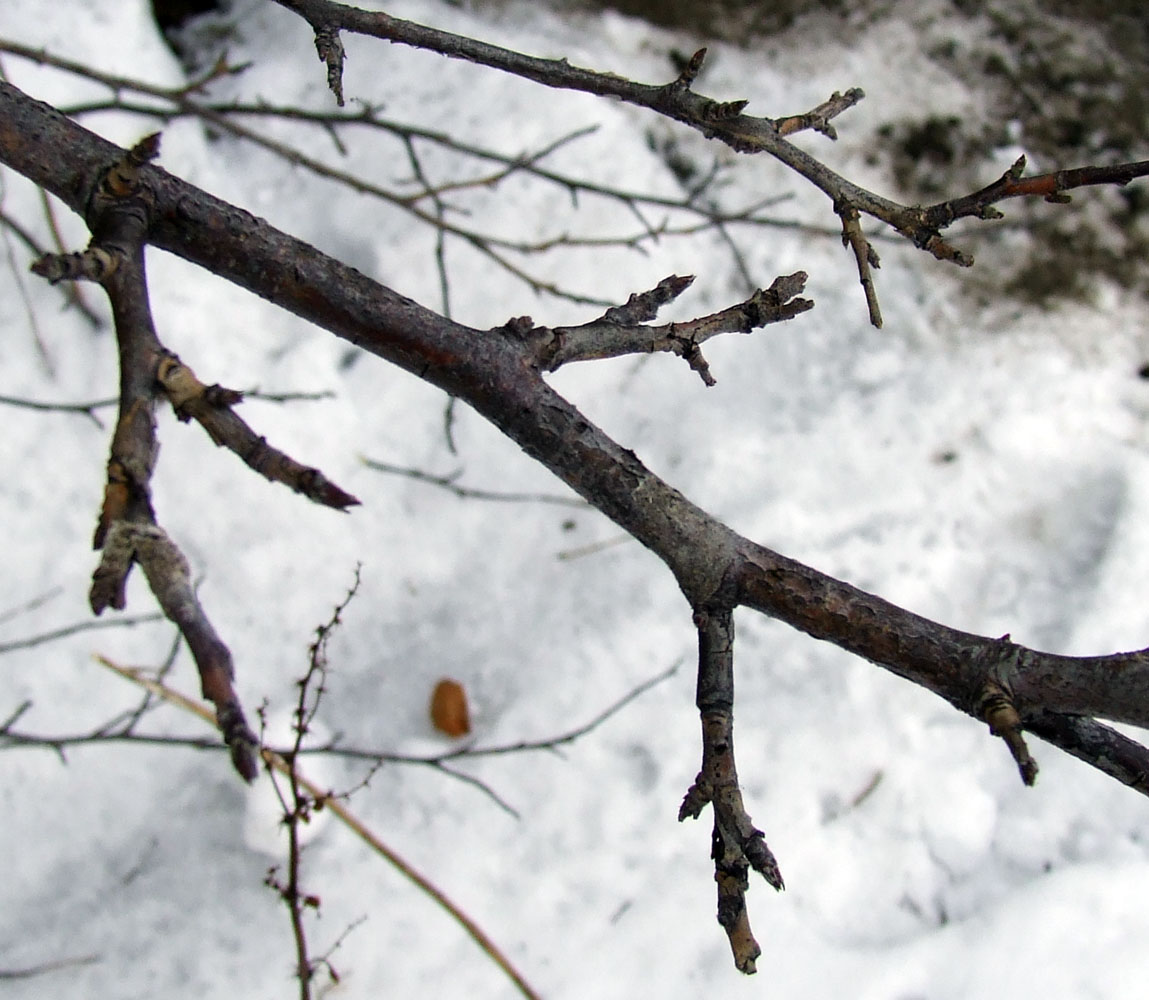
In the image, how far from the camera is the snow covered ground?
186 cm

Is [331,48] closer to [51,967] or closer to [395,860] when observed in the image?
[395,860]

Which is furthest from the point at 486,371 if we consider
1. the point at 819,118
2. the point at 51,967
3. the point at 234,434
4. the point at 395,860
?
the point at 51,967

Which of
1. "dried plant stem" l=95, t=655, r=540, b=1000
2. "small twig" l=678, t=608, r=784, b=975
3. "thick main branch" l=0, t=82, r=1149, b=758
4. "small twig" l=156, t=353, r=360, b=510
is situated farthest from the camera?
"dried plant stem" l=95, t=655, r=540, b=1000

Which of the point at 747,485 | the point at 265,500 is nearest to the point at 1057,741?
the point at 747,485

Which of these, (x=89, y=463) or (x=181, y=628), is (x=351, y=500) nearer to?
(x=181, y=628)

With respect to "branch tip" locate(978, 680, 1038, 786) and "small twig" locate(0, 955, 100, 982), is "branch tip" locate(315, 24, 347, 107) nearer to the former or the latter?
"branch tip" locate(978, 680, 1038, 786)

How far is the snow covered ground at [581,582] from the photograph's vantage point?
73.3 inches

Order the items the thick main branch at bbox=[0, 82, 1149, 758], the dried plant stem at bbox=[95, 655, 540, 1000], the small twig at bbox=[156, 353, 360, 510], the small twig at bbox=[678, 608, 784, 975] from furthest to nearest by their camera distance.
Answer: the dried plant stem at bbox=[95, 655, 540, 1000], the thick main branch at bbox=[0, 82, 1149, 758], the small twig at bbox=[678, 608, 784, 975], the small twig at bbox=[156, 353, 360, 510]

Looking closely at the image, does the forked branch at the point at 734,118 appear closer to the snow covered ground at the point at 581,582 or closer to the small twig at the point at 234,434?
the small twig at the point at 234,434

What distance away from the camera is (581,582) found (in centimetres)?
227

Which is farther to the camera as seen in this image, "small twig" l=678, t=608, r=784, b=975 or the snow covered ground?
the snow covered ground

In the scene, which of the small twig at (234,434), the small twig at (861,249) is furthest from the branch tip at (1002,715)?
the small twig at (234,434)

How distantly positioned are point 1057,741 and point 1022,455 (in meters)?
1.57

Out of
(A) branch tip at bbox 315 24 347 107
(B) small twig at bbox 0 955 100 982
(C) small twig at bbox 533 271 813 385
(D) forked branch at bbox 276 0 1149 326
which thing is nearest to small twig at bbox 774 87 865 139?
(D) forked branch at bbox 276 0 1149 326
